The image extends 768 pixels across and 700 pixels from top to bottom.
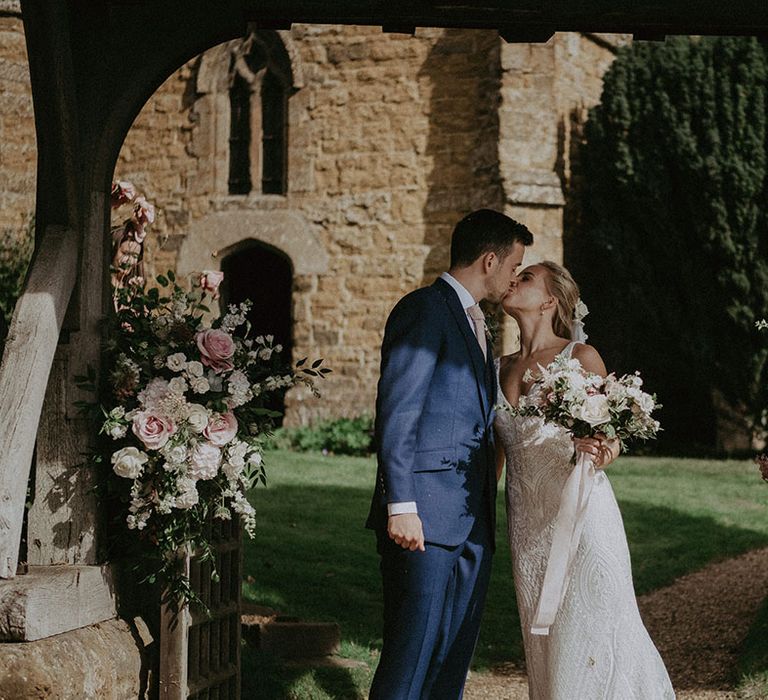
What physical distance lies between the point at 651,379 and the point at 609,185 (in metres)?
2.78

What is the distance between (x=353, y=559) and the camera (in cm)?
893

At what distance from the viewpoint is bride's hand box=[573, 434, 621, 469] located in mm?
4164

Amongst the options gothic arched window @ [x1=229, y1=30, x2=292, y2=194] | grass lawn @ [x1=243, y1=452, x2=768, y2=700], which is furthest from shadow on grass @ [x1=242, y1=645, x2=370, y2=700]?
gothic arched window @ [x1=229, y1=30, x2=292, y2=194]

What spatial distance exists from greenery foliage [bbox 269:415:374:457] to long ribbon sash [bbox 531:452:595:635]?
36.4 ft

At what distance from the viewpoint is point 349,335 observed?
53.7 feet

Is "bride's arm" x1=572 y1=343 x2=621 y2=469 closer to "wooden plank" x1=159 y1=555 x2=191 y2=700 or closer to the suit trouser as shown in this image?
the suit trouser

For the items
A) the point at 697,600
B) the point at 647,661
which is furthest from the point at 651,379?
the point at 647,661

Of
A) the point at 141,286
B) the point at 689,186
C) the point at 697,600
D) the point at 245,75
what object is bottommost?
the point at 697,600

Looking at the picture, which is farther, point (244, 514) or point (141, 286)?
point (141, 286)

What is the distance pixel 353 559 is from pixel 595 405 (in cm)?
517

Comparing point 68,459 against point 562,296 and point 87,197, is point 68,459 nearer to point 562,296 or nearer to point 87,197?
point 87,197

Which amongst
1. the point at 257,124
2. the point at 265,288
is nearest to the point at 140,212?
the point at 257,124

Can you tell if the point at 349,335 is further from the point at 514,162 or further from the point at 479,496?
the point at 479,496

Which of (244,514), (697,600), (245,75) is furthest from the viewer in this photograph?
(245,75)
